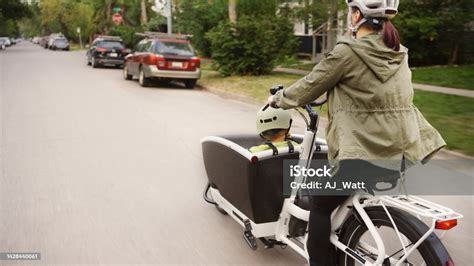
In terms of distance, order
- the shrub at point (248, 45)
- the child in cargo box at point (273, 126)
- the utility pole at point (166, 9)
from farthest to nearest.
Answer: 1. the utility pole at point (166, 9)
2. the shrub at point (248, 45)
3. the child in cargo box at point (273, 126)

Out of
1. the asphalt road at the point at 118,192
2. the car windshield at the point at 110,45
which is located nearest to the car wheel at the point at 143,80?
the asphalt road at the point at 118,192

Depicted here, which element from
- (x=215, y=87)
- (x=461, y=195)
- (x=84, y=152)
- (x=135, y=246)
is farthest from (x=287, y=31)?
(x=135, y=246)

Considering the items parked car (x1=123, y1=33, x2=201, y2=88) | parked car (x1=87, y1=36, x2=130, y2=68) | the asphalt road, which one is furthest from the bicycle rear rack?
parked car (x1=87, y1=36, x2=130, y2=68)

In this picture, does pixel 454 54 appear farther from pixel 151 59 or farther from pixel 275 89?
pixel 275 89

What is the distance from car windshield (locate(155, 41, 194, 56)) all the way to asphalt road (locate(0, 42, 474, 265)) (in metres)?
5.39

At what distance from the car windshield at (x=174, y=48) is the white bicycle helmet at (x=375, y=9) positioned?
45.3ft

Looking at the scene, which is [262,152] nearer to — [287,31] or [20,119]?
[20,119]

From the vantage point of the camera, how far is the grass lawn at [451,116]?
7.02 m

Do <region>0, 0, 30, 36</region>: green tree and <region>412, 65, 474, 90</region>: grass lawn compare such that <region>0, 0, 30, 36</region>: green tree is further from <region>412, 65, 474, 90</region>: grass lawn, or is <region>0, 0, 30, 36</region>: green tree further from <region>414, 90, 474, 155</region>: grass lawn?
<region>414, 90, 474, 155</region>: grass lawn

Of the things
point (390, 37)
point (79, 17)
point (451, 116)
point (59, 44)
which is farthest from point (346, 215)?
point (79, 17)

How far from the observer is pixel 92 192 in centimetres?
523

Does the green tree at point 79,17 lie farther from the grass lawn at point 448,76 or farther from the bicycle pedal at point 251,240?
the bicycle pedal at point 251,240

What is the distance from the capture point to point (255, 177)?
3.31 metres

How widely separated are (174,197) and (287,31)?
13142 millimetres
